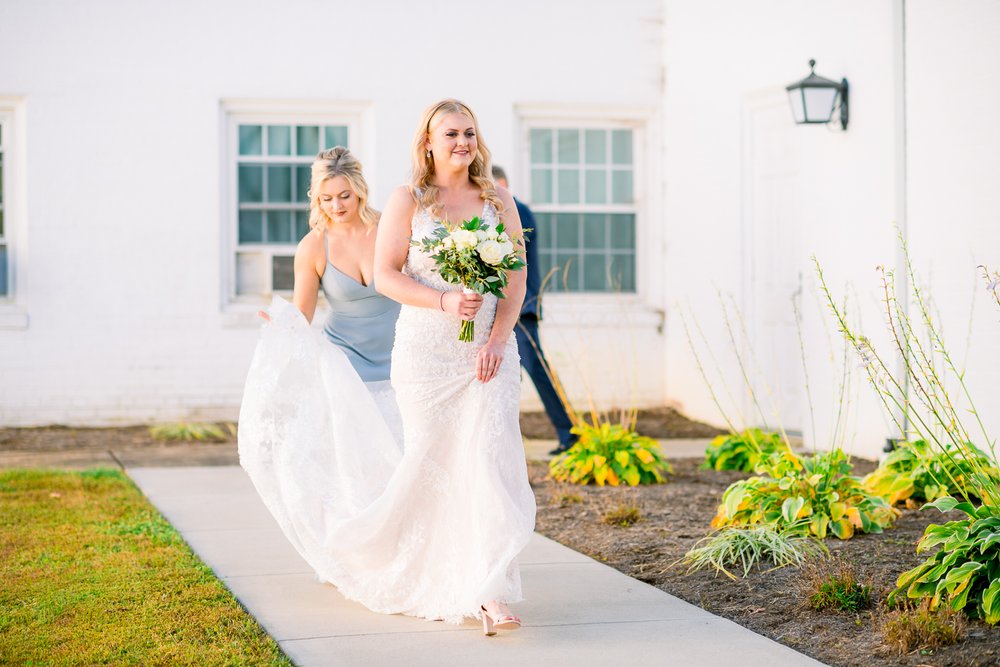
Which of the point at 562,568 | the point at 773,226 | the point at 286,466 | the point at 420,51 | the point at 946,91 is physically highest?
the point at 420,51

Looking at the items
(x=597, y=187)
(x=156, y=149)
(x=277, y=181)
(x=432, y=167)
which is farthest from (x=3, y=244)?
(x=432, y=167)

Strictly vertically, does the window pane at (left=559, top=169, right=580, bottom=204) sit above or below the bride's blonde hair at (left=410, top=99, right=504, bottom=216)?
above

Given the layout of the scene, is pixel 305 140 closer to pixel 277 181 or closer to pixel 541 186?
pixel 277 181

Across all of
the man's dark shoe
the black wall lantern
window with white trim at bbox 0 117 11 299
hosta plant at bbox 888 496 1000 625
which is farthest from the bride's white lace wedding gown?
window with white trim at bbox 0 117 11 299

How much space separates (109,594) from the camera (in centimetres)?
525

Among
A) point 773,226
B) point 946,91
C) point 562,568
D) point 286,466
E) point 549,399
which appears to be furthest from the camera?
point 773,226

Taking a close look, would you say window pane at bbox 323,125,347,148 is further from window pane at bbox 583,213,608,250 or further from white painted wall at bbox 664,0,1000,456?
white painted wall at bbox 664,0,1000,456

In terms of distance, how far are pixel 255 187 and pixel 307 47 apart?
143 centimetres

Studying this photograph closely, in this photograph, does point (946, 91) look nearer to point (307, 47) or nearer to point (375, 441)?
point (375, 441)

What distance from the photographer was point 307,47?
12250 mm


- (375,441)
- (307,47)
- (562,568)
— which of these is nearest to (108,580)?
(375,441)

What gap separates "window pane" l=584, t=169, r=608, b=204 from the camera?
42.4 feet

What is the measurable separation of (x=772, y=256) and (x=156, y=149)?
574 centimetres

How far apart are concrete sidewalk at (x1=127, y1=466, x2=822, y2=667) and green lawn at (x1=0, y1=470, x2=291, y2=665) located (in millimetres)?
157
